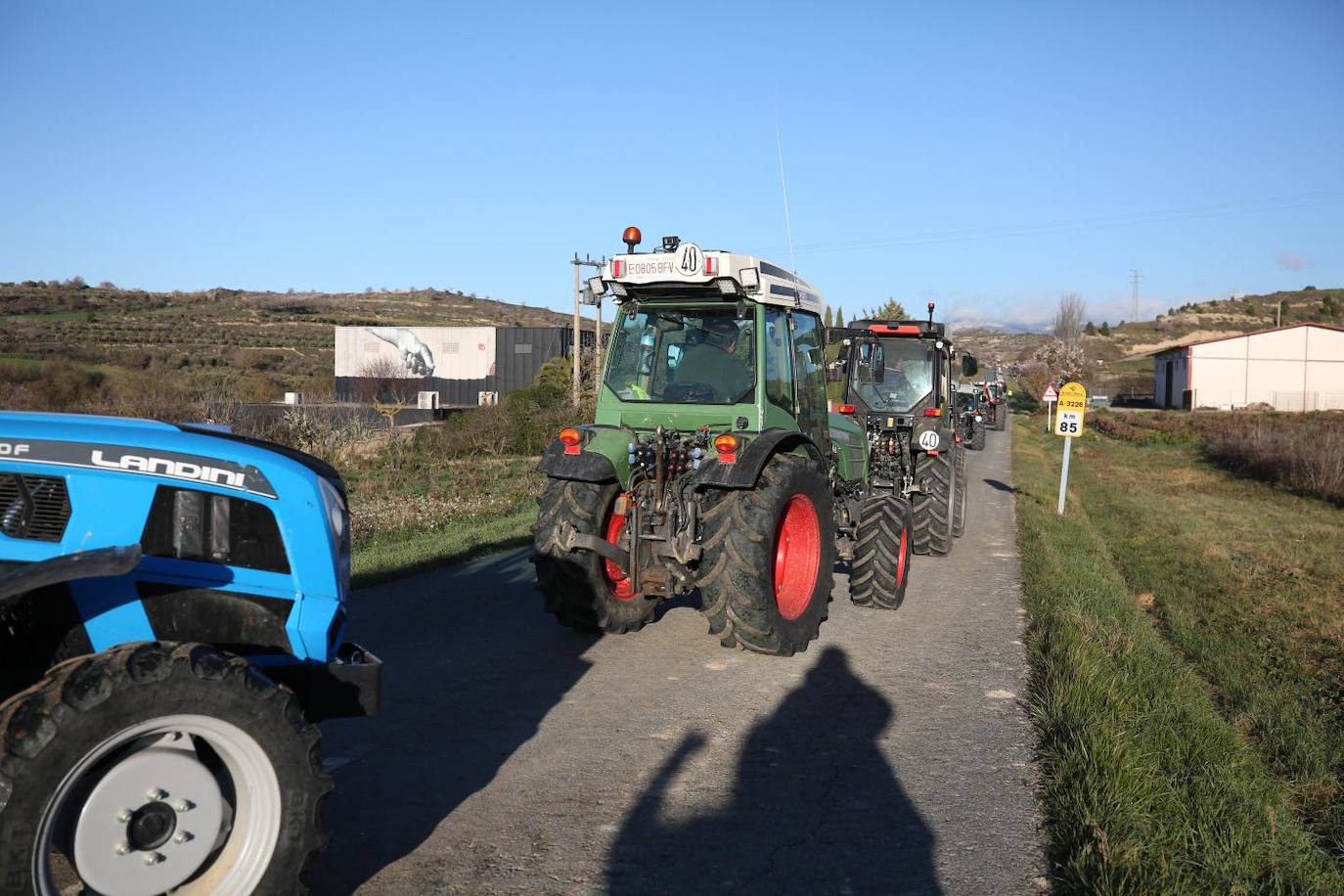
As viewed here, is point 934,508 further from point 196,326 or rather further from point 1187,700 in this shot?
Answer: point 196,326

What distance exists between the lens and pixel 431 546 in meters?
12.4

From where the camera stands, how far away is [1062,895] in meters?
4.19

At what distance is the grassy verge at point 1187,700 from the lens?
466 cm

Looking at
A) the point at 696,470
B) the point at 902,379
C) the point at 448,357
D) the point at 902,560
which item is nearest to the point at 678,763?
the point at 696,470

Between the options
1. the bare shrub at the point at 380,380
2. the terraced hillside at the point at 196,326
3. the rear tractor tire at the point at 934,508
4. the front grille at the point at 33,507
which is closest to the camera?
the front grille at the point at 33,507

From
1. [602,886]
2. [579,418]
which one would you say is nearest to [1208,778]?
→ [602,886]

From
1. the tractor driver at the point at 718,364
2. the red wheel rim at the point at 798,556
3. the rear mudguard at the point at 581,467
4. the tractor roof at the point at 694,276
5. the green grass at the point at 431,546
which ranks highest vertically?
the tractor roof at the point at 694,276

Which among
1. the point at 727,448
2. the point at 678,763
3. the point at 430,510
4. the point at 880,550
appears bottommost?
the point at 678,763

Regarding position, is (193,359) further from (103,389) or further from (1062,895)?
(1062,895)

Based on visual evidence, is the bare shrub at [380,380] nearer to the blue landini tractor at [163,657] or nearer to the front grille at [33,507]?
the blue landini tractor at [163,657]

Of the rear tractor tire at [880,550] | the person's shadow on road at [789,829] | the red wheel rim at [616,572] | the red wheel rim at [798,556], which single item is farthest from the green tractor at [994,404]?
the person's shadow on road at [789,829]

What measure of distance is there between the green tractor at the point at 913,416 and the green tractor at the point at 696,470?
6.50 ft

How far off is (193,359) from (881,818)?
176 ft

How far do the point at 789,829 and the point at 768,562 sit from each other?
251cm
